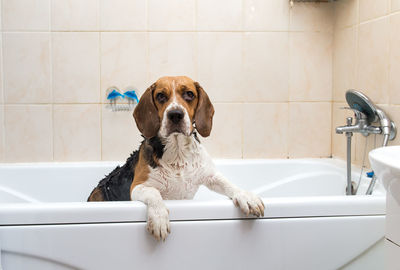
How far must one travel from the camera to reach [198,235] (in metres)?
1.43

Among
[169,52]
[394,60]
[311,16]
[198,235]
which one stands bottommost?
[198,235]

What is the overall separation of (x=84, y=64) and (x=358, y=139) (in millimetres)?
1770

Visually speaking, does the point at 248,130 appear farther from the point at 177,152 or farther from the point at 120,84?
the point at 177,152

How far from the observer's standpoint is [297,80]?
265cm

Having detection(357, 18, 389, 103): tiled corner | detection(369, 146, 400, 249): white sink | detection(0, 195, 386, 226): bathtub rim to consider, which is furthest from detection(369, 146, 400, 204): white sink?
detection(357, 18, 389, 103): tiled corner

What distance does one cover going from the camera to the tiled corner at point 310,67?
8.63ft

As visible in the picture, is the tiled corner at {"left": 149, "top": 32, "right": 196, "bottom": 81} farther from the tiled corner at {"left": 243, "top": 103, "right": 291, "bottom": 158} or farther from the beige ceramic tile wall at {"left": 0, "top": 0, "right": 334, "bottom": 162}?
the tiled corner at {"left": 243, "top": 103, "right": 291, "bottom": 158}

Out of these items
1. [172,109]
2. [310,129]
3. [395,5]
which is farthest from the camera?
[310,129]

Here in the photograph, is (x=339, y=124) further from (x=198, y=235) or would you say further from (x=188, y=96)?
(x=198, y=235)

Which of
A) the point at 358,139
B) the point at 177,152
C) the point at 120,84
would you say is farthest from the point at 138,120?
the point at 358,139

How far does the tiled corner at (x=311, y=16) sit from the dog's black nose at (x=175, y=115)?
1.42 metres

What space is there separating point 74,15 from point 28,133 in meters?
0.82

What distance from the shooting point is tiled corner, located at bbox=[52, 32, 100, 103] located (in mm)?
2516

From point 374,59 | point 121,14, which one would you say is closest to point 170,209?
point 374,59
